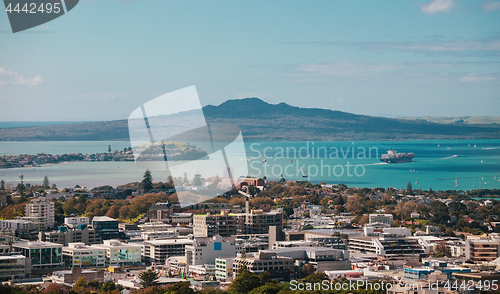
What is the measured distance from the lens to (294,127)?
2638 inches

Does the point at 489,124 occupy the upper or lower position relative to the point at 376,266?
upper

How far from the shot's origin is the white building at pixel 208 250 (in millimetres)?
12523

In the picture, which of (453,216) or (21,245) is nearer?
(21,245)

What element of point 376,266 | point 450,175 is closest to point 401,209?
point 376,266

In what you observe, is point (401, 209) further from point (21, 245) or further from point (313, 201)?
point (21, 245)

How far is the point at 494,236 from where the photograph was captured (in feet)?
47.1

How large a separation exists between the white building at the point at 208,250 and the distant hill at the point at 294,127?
1659 inches

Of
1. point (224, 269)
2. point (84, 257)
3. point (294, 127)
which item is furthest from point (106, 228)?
point (294, 127)

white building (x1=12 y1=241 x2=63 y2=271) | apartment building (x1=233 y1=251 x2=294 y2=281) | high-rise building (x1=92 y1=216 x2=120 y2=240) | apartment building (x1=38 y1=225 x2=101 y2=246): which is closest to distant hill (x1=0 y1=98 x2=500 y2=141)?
high-rise building (x1=92 y1=216 x2=120 y2=240)

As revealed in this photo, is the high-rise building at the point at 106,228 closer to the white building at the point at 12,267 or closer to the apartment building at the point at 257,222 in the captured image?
the apartment building at the point at 257,222

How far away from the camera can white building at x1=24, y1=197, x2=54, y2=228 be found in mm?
17672

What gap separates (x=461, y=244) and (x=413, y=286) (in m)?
6.01

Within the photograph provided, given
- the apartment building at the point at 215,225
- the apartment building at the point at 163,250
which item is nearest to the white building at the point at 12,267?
the apartment building at the point at 163,250
